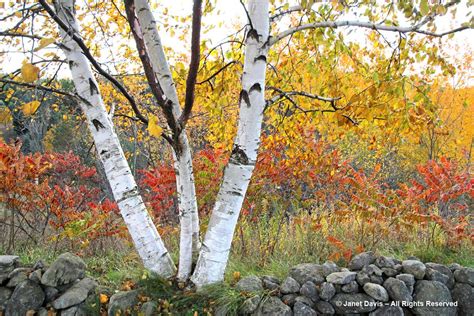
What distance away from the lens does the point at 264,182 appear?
488 cm

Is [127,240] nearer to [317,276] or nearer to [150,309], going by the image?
[150,309]

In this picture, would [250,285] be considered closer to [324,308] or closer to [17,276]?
[324,308]

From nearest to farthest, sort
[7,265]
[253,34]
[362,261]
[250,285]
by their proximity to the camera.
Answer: [253,34] < [250,285] < [362,261] < [7,265]

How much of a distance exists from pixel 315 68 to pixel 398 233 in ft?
8.20

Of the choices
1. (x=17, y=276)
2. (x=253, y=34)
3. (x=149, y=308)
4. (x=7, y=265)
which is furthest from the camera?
(x=7, y=265)

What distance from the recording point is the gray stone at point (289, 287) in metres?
2.97

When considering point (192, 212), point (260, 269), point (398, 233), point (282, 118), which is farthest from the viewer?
point (398, 233)

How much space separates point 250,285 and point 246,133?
3.99ft

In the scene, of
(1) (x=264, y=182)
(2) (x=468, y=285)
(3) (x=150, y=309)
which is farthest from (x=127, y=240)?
(2) (x=468, y=285)

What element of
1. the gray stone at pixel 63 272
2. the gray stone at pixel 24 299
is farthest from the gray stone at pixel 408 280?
the gray stone at pixel 24 299

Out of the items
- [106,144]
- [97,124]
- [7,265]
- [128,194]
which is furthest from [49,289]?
[97,124]

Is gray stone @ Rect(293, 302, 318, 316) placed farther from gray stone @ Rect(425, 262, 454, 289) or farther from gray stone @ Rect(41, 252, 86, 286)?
gray stone @ Rect(41, 252, 86, 286)

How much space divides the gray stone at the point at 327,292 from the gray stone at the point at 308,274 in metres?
0.09

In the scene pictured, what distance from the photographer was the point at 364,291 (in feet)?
9.87
